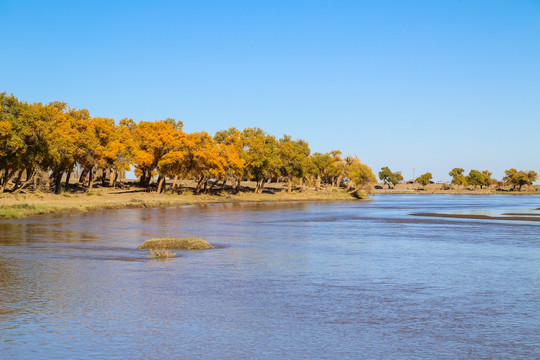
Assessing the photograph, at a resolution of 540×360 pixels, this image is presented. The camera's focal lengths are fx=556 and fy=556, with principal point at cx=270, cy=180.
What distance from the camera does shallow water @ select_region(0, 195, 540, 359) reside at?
1009cm

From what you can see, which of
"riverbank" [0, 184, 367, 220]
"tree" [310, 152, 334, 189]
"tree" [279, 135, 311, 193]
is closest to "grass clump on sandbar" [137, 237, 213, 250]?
"riverbank" [0, 184, 367, 220]

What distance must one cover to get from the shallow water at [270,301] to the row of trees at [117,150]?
3088 cm

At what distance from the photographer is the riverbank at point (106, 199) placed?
4800 cm

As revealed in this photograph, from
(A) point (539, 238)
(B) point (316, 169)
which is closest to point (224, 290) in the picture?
(A) point (539, 238)

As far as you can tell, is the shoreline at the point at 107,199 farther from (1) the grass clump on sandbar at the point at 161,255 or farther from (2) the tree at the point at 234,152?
(1) the grass clump on sandbar at the point at 161,255

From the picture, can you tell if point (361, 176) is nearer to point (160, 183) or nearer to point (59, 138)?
point (160, 183)

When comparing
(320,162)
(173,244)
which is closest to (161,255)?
(173,244)

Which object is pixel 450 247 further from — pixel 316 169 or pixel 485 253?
A: pixel 316 169

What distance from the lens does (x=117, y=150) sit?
230 feet

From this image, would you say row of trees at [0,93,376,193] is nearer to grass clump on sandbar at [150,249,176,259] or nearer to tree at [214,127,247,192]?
tree at [214,127,247,192]

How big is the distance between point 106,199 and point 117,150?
725cm

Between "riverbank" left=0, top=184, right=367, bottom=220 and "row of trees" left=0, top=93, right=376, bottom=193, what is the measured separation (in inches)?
125

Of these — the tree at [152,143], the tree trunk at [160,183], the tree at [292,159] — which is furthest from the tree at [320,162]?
the tree at [152,143]

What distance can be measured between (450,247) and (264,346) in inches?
743
